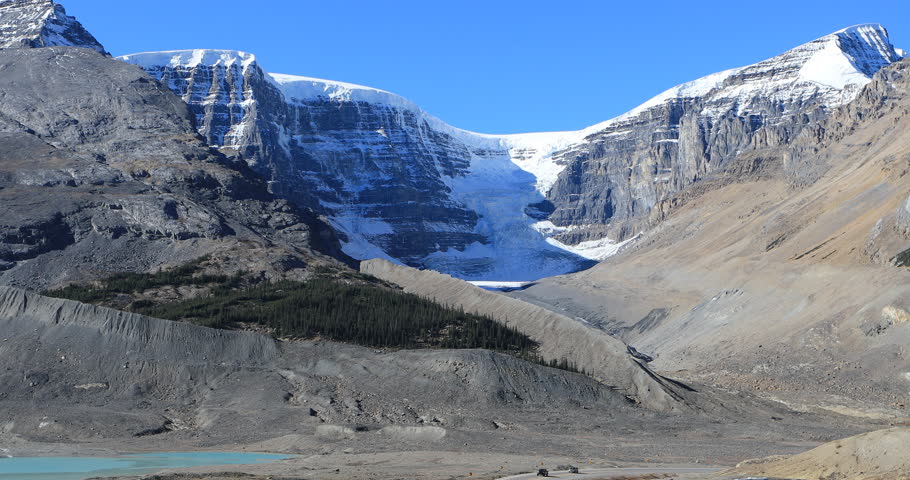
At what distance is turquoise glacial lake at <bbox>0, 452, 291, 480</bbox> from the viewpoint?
62.5 m

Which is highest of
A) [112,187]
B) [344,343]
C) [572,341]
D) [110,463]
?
[112,187]

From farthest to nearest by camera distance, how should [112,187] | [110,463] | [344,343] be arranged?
[112,187], [344,343], [110,463]

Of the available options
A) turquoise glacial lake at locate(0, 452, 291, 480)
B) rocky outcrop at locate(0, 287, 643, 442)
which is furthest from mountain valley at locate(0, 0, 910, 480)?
turquoise glacial lake at locate(0, 452, 291, 480)

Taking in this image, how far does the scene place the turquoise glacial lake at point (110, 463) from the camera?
2462 inches

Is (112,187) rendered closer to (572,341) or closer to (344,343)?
(344,343)

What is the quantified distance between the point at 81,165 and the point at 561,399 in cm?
8830

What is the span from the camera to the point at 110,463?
224 feet

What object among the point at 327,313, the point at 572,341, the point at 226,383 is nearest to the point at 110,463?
the point at 226,383

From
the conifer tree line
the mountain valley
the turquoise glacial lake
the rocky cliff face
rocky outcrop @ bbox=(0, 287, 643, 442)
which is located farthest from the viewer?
the rocky cliff face

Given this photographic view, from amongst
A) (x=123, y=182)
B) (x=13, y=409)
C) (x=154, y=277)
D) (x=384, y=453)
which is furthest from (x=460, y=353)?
(x=123, y=182)

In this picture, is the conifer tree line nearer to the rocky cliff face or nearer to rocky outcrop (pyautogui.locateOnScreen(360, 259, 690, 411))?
rocky outcrop (pyautogui.locateOnScreen(360, 259, 690, 411))

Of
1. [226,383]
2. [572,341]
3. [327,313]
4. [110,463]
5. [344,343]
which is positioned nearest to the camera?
[110,463]

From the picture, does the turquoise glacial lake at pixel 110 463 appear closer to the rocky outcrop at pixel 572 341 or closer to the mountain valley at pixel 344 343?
the mountain valley at pixel 344 343

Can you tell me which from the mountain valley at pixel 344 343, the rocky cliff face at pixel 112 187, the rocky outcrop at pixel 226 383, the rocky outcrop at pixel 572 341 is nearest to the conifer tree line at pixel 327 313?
the mountain valley at pixel 344 343
